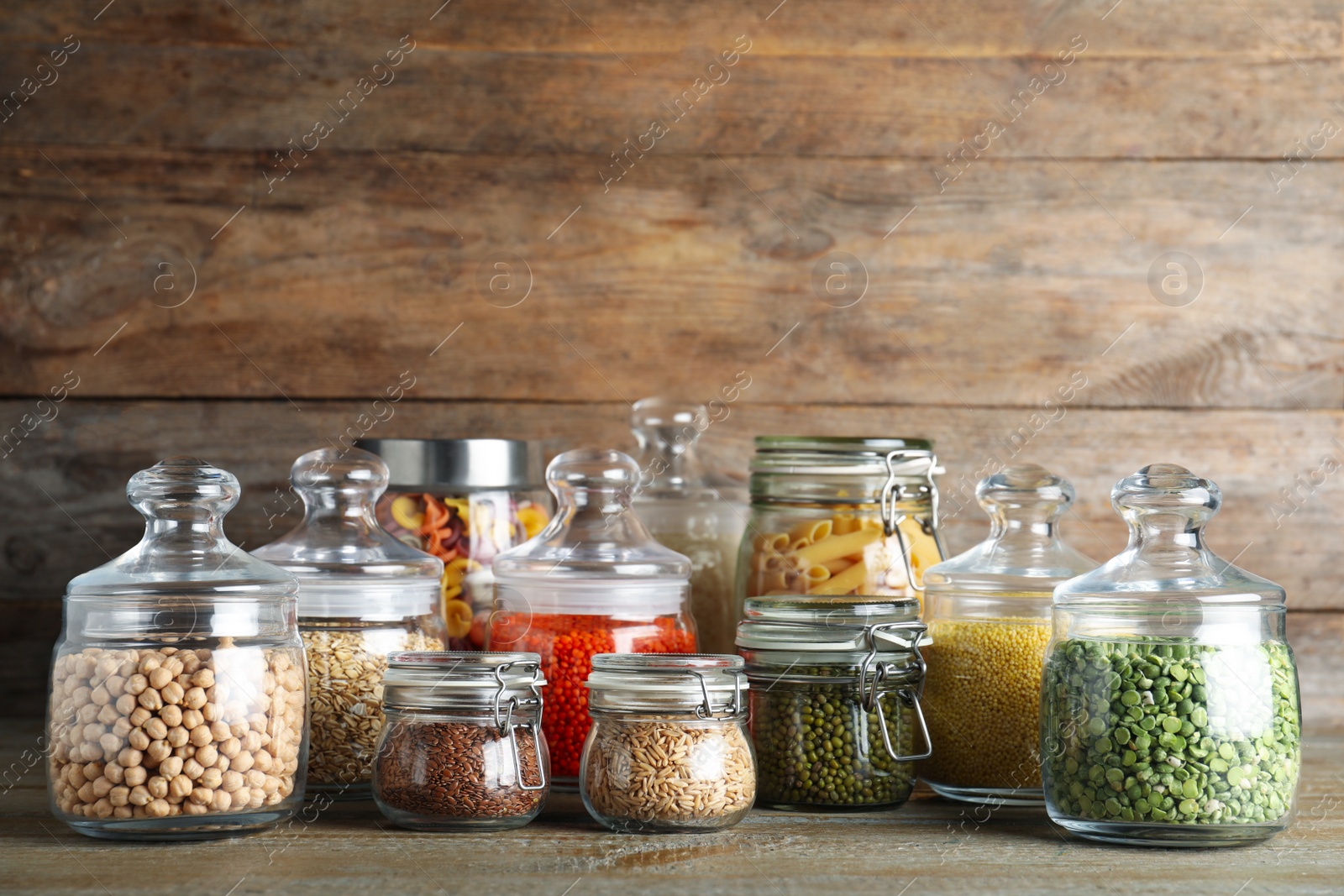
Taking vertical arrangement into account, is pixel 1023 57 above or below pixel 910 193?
above

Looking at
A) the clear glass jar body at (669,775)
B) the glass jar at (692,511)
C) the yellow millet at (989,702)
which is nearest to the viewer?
the clear glass jar body at (669,775)

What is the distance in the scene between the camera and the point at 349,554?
3.17ft

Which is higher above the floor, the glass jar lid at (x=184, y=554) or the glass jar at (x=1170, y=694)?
the glass jar lid at (x=184, y=554)

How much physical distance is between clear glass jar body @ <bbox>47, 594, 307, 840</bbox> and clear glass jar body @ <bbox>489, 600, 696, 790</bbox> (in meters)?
0.20

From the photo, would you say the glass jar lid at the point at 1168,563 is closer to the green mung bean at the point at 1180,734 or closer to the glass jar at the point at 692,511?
the green mung bean at the point at 1180,734

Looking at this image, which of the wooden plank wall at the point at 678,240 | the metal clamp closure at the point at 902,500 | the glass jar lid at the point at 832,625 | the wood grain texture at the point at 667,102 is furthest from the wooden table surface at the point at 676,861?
the wood grain texture at the point at 667,102

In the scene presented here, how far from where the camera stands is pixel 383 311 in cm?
132

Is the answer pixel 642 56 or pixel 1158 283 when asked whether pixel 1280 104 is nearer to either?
pixel 1158 283

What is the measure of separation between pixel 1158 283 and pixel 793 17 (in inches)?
19.0

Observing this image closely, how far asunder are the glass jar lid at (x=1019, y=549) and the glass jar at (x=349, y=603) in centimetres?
41

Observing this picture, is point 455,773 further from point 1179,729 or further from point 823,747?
point 1179,729

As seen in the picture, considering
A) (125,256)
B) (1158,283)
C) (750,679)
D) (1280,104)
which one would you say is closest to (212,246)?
(125,256)

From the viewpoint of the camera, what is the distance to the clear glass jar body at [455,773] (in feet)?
2.74

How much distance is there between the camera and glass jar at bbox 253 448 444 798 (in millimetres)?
941
